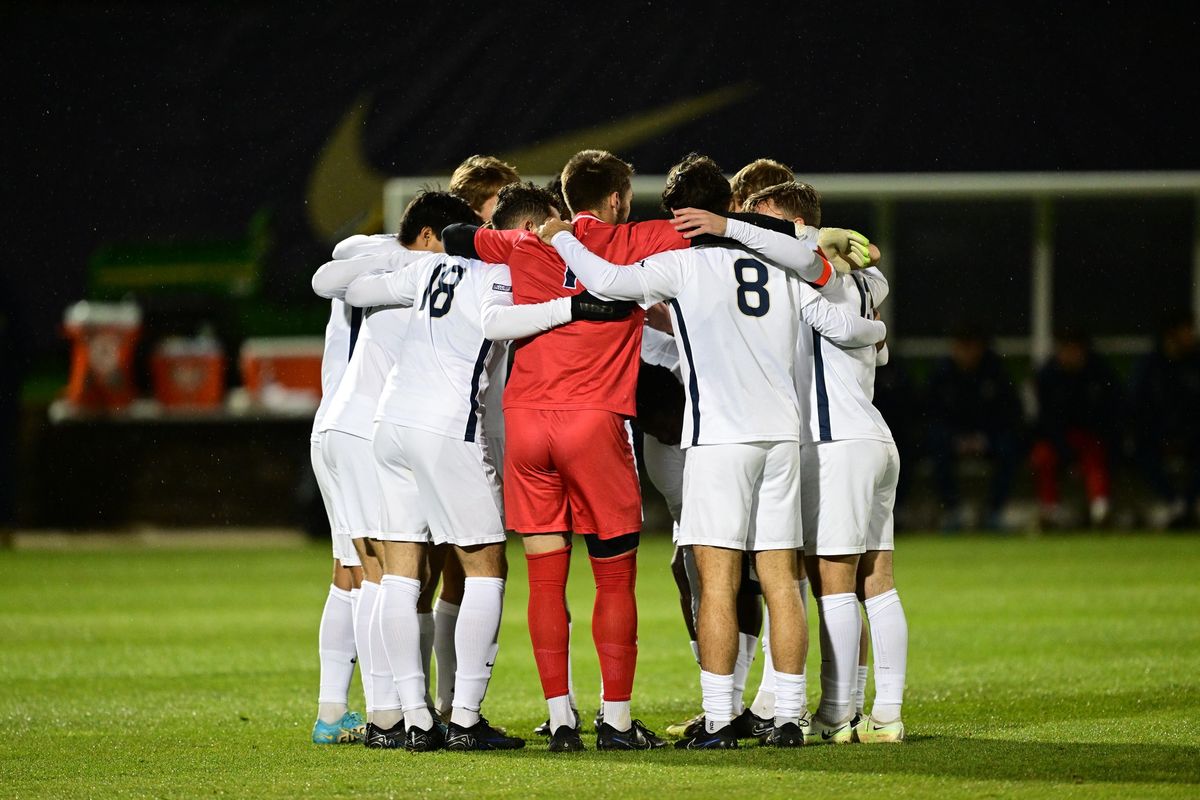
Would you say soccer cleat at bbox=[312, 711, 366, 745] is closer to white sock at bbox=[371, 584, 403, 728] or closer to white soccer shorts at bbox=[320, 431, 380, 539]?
white sock at bbox=[371, 584, 403, 728]

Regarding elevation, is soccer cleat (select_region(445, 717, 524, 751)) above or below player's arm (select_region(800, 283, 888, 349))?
below

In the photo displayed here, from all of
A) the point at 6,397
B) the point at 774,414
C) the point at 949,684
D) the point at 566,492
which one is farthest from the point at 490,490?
the point at 6,397

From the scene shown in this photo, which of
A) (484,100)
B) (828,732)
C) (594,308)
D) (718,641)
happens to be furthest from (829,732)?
(484,100)

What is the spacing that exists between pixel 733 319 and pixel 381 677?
1640mm

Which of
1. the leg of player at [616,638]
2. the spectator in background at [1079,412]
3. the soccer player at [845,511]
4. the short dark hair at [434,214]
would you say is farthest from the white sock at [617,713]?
the spectator in background at [1079,412]

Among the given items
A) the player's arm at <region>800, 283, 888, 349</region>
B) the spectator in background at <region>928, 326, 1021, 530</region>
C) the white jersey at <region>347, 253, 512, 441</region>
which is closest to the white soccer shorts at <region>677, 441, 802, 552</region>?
the player's arm at <region>800, 283, 888, 349</region>

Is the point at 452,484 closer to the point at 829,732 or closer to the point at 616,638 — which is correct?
the point at 616,638

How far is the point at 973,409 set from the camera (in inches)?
585

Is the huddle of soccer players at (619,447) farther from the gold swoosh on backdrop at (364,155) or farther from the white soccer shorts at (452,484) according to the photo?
the gold swoosh on backdrop at (364,155)

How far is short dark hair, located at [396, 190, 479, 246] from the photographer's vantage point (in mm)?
5672

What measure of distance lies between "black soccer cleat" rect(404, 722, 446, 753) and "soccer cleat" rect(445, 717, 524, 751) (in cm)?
4

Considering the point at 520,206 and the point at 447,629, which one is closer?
the point at 520,206

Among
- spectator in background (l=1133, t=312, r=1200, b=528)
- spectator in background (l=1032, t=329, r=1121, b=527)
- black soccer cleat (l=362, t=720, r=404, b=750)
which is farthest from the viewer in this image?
spectator in background (l=1032, t=329, r=1121, b=527)

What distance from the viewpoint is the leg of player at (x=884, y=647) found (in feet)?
17.4
